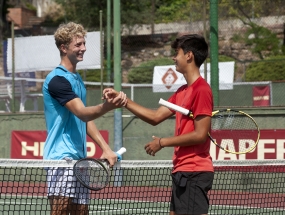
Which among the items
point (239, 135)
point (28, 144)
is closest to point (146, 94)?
point (28, 144)

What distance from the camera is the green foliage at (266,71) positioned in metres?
12.5

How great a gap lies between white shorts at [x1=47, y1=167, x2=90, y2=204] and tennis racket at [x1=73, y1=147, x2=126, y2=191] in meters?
0.05

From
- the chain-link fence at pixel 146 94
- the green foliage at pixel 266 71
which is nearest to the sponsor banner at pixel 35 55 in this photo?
the chain-link fence at pixel 146 94

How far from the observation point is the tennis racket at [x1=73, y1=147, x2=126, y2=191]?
4.36 metres

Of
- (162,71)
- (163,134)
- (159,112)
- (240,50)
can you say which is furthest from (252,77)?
(159,112)

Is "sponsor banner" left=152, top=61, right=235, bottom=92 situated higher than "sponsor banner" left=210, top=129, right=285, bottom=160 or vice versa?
"sponsor banner" left=152, top=61, right=235, bottom=92

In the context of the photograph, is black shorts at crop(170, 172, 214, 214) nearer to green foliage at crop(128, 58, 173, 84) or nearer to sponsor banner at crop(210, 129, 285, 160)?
sponsor banner at crop(210, 129, 285, 160)

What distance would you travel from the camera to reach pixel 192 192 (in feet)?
13.4

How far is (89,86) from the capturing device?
55.4 ft

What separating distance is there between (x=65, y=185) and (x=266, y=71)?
31.9 ft

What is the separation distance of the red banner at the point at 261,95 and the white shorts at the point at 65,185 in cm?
1013

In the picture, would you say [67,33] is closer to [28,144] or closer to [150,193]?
[150,193]

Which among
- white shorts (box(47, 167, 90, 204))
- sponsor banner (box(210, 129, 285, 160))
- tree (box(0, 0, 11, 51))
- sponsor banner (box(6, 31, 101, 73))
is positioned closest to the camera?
white shorts (box(47, 167, 90, 204))

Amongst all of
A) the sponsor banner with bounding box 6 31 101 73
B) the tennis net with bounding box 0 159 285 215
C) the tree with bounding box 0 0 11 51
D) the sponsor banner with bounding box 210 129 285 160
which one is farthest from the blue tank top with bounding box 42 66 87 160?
the tree with bounding box 0 0 11 51
